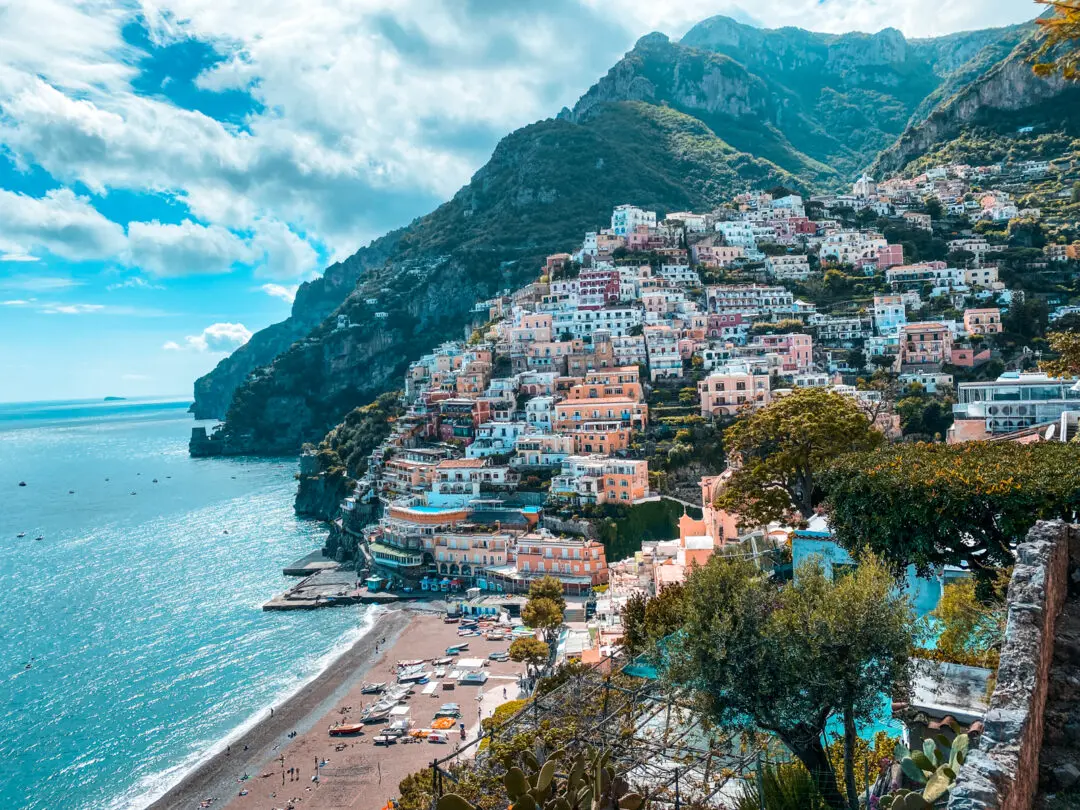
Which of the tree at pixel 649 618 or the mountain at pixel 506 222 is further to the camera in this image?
the mountain at pixel 506 222

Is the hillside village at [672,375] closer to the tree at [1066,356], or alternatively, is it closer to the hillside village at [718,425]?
the hillside village at [718,425]

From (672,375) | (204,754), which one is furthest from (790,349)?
(204,754)

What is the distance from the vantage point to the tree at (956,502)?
12.7 metres

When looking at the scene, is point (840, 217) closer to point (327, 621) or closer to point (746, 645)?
point (327, 621)

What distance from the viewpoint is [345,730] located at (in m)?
33.3

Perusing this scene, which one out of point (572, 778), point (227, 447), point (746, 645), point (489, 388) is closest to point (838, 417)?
point (746, 645)

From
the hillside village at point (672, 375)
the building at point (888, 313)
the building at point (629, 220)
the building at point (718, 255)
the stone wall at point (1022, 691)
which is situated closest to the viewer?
the stone wall at point (1022, 691)

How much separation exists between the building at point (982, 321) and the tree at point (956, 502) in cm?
5757

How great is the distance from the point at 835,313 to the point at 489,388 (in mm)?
36023

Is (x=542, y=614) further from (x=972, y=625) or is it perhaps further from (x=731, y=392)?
(x=731, y=392)

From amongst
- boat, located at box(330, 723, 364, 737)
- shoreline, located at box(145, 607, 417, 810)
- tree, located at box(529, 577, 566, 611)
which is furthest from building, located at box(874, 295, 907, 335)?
boat, located at box(330, 723, 364, 737)

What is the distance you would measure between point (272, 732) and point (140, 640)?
18.6 metres

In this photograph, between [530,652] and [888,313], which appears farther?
[888,313]

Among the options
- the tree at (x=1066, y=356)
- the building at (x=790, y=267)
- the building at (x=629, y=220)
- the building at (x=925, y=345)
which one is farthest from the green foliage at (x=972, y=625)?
the building at (x=629, y=220)
